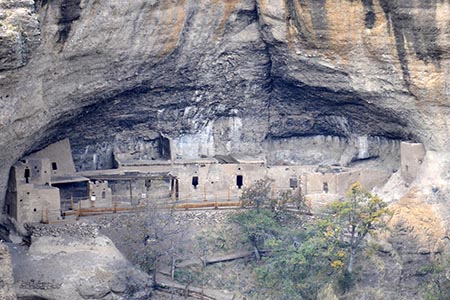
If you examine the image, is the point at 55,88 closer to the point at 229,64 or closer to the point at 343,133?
the point at 229,64

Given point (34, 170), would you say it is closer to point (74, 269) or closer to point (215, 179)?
point (74, 269)

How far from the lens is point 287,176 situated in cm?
3509

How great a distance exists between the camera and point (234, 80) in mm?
34562

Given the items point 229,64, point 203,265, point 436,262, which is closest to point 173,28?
point 229,64

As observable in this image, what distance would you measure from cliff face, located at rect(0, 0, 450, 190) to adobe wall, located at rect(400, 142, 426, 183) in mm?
247

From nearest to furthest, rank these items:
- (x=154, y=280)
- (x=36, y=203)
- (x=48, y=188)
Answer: (x=154, y=280) < (x=36, y=203) < (x=48, y=188)

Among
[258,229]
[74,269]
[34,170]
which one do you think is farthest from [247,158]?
[74,269]

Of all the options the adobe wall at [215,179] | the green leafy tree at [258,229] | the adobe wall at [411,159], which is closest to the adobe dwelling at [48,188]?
the adobe wall at [215,179]

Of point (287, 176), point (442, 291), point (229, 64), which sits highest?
point (229, 64)

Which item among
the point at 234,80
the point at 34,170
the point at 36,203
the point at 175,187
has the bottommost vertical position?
the point at 36,203

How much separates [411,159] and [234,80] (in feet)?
12.3

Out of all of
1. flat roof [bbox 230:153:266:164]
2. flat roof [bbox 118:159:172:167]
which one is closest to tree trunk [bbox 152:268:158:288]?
flat roof [bbox 118:159:172:167]

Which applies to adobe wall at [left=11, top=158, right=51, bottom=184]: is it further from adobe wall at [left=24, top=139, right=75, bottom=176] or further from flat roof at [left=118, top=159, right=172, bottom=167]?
flat roof at [left=118, top=159, right=172, bottom=167]

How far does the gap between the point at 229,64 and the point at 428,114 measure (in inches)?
155
